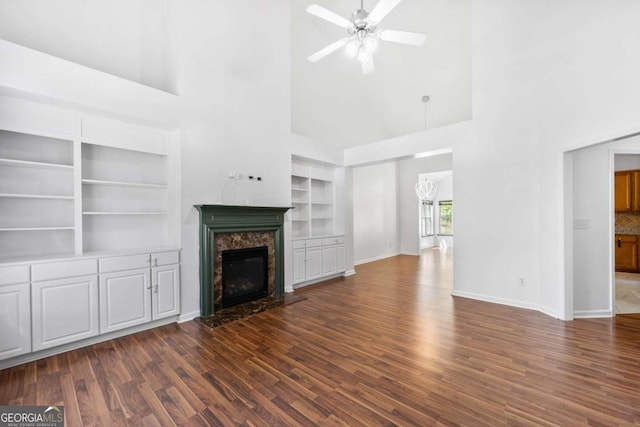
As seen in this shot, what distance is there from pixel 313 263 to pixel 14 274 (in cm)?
400

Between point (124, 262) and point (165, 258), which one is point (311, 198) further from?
point (124, 262)

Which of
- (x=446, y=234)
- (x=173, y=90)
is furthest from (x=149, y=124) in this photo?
(x=446, y=234)

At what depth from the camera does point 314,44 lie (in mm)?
5676

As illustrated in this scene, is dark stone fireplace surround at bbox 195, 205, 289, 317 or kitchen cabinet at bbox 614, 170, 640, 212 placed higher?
kitchen cabinet at bbox 614, 170, 640, 212

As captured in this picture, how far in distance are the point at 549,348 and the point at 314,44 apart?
6.25 metres

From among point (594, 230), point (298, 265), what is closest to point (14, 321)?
point (298, 265)

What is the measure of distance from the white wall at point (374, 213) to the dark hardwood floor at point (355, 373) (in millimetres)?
4238

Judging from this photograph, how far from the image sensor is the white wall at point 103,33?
289cm

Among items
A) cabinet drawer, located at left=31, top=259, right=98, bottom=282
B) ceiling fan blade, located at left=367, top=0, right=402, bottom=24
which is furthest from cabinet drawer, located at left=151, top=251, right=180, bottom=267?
ceiling fan blade, located at left=367, top=0, right=402, bottom=24

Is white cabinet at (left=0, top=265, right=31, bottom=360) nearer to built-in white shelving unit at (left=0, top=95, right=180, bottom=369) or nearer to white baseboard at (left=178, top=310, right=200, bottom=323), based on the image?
built-in white shelving unit at (left=0, top=95, right=180, bottom=369)

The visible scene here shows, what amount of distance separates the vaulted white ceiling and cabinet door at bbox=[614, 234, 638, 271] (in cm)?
429

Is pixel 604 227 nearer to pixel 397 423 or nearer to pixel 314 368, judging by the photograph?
pixel 397 423

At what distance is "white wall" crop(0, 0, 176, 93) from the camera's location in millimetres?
2895

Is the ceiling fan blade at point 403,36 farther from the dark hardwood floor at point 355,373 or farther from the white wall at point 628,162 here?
the white wall at point 628,162
